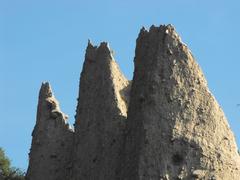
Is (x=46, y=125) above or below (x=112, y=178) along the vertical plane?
above

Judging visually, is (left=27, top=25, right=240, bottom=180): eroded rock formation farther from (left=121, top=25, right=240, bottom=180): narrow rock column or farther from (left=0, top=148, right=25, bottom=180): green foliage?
(left=0, top=148, right=25, bottom=180): green foliage

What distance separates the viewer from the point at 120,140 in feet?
72.2

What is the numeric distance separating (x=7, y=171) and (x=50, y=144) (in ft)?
42.8

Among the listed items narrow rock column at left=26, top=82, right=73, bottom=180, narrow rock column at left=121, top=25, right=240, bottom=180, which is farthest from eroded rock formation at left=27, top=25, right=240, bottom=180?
narrow rock column at left=26, top=82, right=73, bottom=180

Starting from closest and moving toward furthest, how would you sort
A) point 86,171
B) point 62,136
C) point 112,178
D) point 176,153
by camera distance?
point 176,153, point 112,178, point 86,171, point 62,136

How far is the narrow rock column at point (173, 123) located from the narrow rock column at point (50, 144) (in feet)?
16.9

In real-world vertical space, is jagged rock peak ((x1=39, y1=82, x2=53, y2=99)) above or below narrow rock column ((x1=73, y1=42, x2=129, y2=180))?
above

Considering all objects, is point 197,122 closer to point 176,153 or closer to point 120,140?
point 176,153

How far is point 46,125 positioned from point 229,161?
27.4 ft

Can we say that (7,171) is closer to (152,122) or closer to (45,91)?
(45,91)

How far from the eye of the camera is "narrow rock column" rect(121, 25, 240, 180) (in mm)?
19609

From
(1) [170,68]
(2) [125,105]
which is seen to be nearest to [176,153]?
(1) [170,68]

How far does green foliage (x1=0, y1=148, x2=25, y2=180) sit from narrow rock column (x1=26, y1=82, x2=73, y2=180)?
978 centimetres

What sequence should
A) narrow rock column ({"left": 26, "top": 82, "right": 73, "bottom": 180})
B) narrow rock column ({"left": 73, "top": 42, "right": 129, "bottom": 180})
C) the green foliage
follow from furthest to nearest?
the green foliage < narrow rock column ({"left": 26, "top": 82, "right": 73, "bottom": 180}) < narrow rock column ({"left": 73, "top": 42, "right": 129, "bottom": 180})
